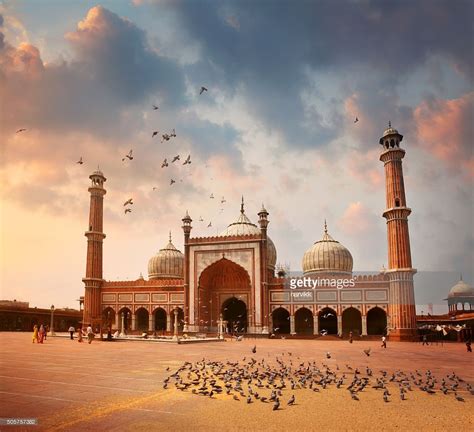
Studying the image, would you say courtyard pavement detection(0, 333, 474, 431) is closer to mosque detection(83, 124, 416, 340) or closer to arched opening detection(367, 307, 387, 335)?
mosque detection(83, 124, 416, 340)

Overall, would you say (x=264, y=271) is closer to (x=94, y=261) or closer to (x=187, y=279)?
(x=187, y=279)

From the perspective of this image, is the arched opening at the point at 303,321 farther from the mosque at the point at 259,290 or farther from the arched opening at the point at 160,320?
the arched opening at the point at 160,320

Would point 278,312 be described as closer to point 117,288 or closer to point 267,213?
point 267,213

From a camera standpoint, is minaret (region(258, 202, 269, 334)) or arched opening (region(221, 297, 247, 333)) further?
arched opening (region(221, 297, 247, 333))

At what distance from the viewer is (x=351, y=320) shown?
43906 mm

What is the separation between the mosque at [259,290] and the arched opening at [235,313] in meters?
0.10

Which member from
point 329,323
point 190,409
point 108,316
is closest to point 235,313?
point 329,323

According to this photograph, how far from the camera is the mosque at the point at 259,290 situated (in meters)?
38.1

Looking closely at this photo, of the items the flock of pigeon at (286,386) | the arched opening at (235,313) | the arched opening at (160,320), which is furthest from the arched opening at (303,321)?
the flock of pigeon at (286,386)

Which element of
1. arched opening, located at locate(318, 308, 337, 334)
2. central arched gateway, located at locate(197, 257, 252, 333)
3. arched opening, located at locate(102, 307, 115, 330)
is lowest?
arched opening, located at locate(318, 308, 337, 334)

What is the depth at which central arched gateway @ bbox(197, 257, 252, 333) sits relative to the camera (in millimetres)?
44562

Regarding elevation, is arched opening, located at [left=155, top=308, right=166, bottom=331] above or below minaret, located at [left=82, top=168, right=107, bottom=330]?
below

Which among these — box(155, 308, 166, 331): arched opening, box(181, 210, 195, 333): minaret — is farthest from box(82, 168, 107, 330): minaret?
box(181, 210, 195, 333): minaret

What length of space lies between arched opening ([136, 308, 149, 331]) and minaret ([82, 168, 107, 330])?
4118 millimetres
